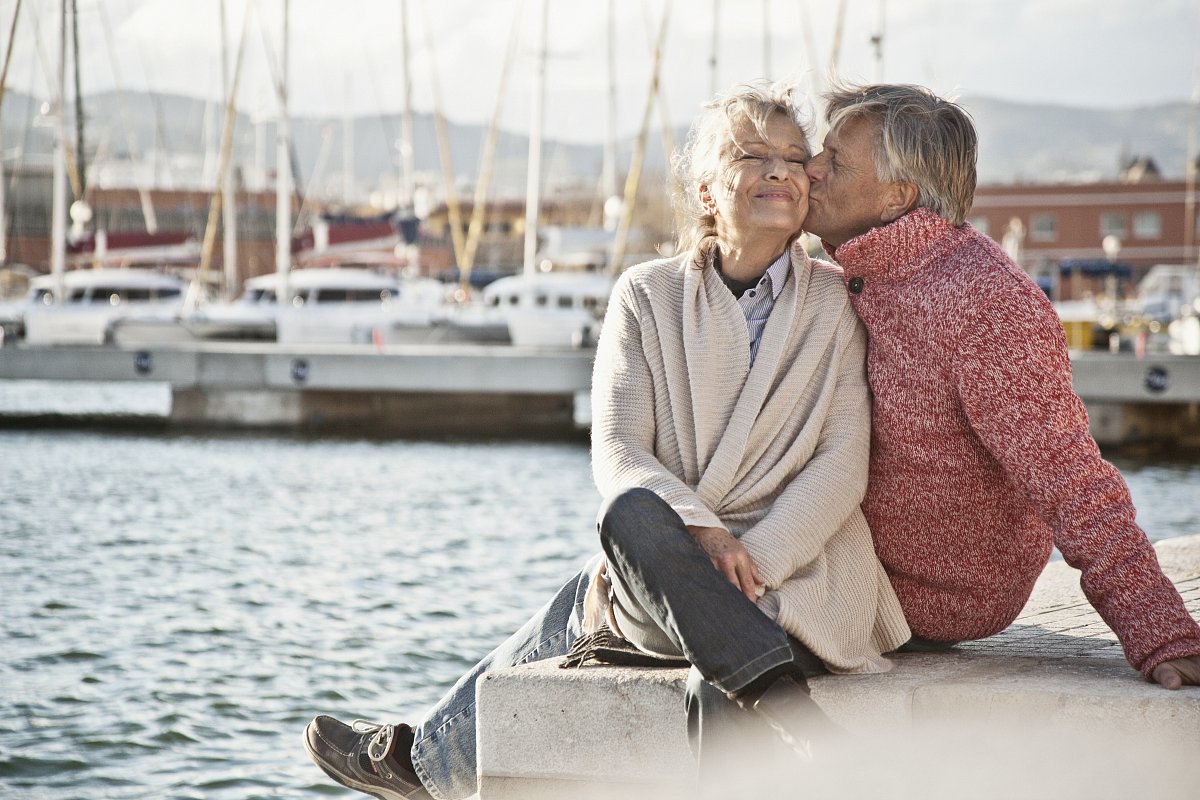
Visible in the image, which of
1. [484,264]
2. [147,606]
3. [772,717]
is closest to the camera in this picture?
[772,717]

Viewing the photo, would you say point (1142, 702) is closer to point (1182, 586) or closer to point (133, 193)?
point (1182, 586)

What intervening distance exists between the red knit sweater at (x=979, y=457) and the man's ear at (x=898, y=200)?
91 millimetres

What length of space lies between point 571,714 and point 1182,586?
8.09ft

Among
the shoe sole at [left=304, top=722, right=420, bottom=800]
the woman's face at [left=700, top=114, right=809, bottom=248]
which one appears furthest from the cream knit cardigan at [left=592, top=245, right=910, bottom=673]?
the shoe sole at [left=304, top=722, right=420, bottom=800]

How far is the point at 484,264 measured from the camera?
8094cm

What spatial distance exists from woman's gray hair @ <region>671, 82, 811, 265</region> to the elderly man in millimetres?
129

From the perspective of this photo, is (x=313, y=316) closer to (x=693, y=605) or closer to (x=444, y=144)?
(x=444, y=144)

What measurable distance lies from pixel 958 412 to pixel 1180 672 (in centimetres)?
72

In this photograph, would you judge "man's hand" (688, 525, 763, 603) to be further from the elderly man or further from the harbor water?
the harbor water

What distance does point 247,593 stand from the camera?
10.0m

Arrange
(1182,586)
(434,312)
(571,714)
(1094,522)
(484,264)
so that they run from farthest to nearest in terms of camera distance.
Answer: (484,264), (434,312), (1182,586), (571,714), (1094,522)

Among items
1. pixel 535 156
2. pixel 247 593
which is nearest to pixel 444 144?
pixel 535 156

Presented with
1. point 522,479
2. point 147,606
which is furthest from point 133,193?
point 147,606

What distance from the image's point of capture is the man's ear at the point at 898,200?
11.3 ft
